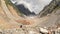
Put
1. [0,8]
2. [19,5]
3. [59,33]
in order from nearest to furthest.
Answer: [59,33]
[0,8]
[19,5]

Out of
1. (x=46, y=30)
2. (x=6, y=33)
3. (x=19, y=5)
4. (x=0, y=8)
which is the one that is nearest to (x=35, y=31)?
(x=46, y=30)

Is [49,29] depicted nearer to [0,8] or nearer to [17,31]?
[17,31]

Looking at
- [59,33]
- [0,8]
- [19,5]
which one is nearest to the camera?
[59,33]

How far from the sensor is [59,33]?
29.9ft

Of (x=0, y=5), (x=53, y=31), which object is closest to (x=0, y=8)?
→ (x=0, y=5)

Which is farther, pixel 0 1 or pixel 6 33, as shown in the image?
pixel 0 1

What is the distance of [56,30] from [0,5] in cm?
1011

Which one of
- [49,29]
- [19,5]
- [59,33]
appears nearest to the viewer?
[59,33]

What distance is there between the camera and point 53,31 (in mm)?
9203

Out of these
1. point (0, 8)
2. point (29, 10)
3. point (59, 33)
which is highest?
point (29, 10)

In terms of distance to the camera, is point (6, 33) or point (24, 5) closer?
point (6, 33)

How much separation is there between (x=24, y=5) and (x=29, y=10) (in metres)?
0.86

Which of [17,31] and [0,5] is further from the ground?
[0,5]

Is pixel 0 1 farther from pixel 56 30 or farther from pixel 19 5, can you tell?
pixel 56 30
